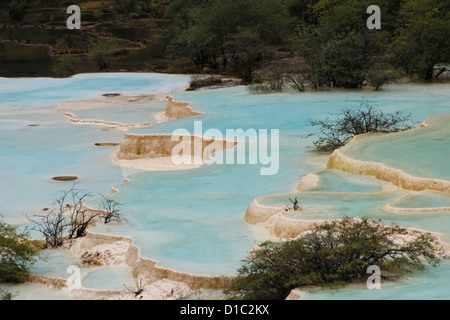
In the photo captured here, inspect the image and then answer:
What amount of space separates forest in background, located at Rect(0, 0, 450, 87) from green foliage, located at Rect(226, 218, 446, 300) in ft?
48.0

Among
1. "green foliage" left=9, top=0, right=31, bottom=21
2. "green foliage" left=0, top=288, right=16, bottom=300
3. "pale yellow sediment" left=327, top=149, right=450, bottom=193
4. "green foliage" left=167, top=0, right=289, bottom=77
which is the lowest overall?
"green foliage" left=0, top=288, right=16, bottom=300

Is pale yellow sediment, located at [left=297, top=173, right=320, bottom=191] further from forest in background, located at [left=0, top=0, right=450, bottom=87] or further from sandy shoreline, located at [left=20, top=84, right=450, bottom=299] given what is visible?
forest in background, located at [left=0, top=0, right=450, bottom=87]

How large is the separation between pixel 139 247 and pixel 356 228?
251 cm

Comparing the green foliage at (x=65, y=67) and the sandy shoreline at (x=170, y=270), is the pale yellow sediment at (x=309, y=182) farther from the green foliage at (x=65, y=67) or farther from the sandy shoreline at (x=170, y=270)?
the green foliage at (x=65, y=67)

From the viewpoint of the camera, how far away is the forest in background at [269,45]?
21.8m

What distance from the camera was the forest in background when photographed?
2183cm

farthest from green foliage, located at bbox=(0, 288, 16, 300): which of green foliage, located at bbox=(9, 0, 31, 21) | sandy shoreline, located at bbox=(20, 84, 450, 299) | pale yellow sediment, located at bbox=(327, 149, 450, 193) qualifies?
green foliage, located at bbox=(9, 0, 31, 21)

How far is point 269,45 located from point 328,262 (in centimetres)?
2669

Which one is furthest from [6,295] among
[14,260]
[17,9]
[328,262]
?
[17,9]

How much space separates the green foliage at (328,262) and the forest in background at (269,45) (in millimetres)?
14624

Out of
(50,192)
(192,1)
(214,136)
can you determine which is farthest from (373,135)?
(192,1)

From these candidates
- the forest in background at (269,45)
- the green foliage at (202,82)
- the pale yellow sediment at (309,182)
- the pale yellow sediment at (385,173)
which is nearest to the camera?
the pale yellow sediment at (385,173)

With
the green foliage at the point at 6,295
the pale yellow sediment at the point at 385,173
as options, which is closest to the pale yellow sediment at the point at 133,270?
the green foliage at the point at 6,295
